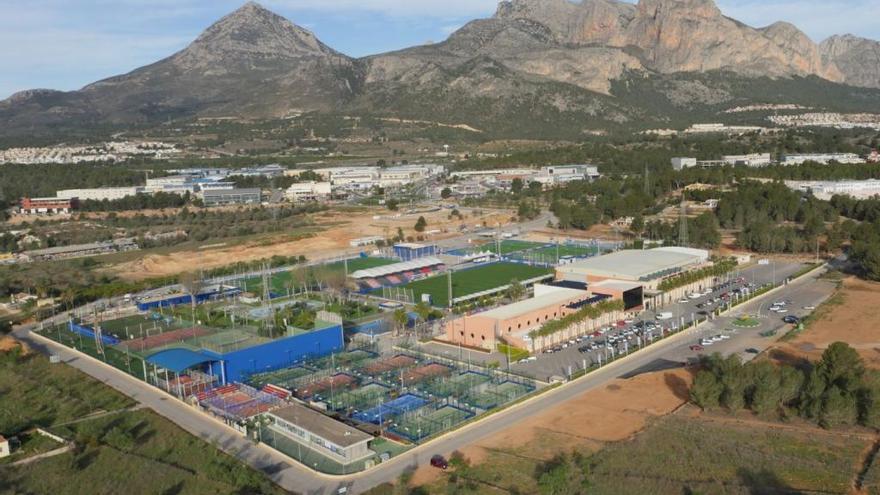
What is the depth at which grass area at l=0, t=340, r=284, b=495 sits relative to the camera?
1557 cm

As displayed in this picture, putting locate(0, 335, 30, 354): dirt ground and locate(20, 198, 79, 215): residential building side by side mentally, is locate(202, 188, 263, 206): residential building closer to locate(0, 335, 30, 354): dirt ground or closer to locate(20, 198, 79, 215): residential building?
locate(20, 198, 79, 215): residential building

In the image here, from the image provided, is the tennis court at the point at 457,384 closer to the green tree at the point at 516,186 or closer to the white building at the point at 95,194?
the green tree at the point at 516,186

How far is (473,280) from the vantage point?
36719 millimetres

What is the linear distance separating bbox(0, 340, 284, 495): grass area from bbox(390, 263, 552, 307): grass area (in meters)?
15.2

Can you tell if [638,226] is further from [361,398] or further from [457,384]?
[361,398]

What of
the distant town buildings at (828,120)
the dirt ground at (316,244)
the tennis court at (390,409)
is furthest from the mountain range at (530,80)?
the tennis court at (390,409)

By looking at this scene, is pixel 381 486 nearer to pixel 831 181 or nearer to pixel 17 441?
pixel 17 441

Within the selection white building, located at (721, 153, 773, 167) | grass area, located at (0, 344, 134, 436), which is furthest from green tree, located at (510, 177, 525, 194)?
grass area, located at (0, 344, 134, 436)

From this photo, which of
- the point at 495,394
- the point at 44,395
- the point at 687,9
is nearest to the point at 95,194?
the point at 44,395

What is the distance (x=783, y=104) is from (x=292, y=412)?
12098 centimetres

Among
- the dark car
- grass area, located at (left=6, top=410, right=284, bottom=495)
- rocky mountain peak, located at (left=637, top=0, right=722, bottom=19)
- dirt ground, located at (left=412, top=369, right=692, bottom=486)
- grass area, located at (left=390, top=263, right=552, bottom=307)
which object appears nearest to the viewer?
grass area, located at (left=6, top=410, right=284, bottom=495)

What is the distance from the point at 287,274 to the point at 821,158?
5588 cm

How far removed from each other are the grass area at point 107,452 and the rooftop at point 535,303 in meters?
11.9

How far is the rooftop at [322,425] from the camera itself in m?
17.1
